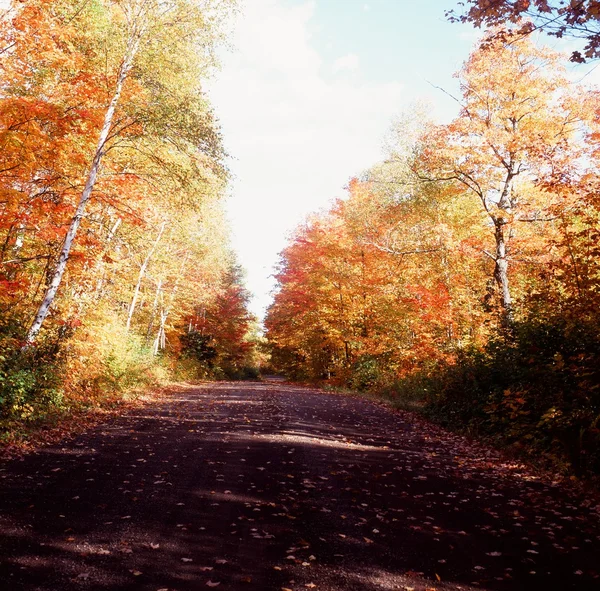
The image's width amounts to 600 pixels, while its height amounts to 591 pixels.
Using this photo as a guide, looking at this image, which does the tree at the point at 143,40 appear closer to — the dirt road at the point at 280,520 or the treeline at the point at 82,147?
the treeline at the point at 82,147

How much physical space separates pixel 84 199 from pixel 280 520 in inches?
387

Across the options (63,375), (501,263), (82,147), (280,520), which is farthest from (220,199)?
(280,520)

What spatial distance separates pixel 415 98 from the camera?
95.3ft

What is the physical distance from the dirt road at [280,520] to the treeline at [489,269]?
1.92m

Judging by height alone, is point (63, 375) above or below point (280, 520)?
above

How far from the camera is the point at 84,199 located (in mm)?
12008

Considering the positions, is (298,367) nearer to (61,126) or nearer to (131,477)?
(61,126)

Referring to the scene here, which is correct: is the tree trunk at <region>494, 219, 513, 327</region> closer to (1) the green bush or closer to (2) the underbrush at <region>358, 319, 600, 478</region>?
(2) the underbrush at <region>358, 319, 600, 478</region>

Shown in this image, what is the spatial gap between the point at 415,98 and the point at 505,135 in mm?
14838

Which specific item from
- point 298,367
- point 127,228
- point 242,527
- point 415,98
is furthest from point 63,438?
point 298,367

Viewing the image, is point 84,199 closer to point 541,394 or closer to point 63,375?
point 63,375

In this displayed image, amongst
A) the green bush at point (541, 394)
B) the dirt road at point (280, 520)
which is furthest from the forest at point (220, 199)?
the dirt road at point (280, 520)

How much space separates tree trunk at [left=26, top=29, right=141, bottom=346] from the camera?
1129cm

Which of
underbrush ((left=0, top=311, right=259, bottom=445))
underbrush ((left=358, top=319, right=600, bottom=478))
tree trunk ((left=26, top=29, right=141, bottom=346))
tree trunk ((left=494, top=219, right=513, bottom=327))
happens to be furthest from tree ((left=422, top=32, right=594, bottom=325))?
underbrush ((left=0, top=311, right=259, bottom=445))
